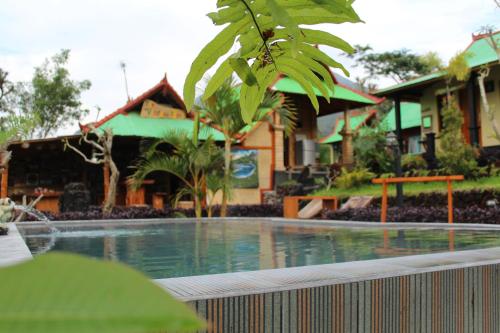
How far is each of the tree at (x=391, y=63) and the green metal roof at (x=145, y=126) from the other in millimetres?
18677

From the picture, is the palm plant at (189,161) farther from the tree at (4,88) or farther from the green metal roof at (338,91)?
the tree at (4,88)

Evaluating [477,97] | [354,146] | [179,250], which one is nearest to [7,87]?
[354,146]

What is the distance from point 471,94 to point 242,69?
1694cm

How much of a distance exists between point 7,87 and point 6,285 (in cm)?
3347

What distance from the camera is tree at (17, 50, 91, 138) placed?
2883 centimetres

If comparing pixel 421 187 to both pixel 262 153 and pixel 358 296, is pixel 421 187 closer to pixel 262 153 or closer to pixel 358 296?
pixel 262 153

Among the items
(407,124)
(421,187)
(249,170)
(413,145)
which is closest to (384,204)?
(421,187)

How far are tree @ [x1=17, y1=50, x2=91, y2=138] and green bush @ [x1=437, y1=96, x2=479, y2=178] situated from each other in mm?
21941

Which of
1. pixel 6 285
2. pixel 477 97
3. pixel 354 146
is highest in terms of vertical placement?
pixel 477 97

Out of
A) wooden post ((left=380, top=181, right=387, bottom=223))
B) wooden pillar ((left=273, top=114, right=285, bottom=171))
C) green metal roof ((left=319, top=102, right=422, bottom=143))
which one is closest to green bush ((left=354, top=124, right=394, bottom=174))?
wooden pillar ((left=273, top=114, right=285, bottom=171))

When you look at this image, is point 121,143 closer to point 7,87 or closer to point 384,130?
point 384,130

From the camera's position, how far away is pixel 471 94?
1600 centimetres

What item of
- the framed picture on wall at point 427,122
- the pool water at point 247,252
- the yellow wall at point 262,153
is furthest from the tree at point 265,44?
the framed picture on wall at point 427,122

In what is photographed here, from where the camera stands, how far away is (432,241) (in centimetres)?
596
